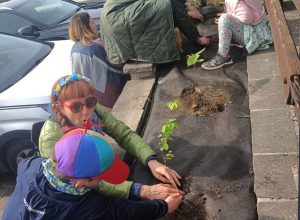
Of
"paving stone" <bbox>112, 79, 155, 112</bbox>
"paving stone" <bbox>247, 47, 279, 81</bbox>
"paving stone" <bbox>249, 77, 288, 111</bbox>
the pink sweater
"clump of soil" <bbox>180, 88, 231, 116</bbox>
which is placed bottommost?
"paving stone" <bbox>112, 79, 155, 112</bbox>

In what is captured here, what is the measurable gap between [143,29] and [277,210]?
2707mm

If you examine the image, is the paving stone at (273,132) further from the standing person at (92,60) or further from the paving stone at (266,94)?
the standing person at (92,60)

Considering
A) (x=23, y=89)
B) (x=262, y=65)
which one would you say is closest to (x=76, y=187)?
(x=23, y=89)

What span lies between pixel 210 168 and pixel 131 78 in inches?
77.7

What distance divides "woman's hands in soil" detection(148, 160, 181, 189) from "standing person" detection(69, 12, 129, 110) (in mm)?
1788

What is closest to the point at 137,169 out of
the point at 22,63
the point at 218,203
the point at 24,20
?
the point at 218,203

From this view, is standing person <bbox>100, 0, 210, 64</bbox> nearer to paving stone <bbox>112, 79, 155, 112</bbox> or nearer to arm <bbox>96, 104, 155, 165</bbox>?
paving stone <bbox>112, 79, 155, 112</bbox>

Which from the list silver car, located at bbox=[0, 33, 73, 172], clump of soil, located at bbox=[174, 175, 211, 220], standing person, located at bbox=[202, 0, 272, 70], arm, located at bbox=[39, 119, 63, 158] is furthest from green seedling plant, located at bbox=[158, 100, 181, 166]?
silver car, located at bbox=[0, 33, 73, 172]

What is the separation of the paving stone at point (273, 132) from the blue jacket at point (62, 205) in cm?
90

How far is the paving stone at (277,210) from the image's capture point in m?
2.06

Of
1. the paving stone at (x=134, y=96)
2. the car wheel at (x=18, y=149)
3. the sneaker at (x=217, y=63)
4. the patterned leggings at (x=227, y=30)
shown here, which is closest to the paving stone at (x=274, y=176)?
the paving stone at (x=134, y=96)

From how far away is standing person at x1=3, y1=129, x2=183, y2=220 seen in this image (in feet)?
5.80

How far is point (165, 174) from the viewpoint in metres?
2.58

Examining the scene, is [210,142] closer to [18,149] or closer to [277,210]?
[277,210]
